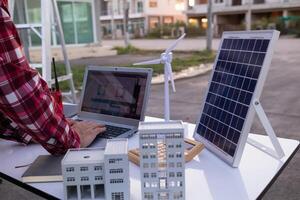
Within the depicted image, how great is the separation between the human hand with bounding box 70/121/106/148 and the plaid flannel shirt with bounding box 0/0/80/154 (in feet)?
0.91

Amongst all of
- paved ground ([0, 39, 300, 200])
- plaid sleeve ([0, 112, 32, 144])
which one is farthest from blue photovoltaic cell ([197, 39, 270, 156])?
paved ground ([0, 39, 300, 200])

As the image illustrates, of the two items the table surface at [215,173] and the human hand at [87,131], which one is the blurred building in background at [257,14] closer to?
the human hand at [87,131]

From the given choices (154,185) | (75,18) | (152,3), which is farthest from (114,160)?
(152,3)

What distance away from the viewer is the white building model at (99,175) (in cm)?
106

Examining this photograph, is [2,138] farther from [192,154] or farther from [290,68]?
[290,68]

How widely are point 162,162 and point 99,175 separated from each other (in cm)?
20

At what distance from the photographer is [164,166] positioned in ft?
3.46

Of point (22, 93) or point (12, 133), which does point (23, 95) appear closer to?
point (22, 93)

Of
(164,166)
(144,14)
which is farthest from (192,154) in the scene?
(144,14)

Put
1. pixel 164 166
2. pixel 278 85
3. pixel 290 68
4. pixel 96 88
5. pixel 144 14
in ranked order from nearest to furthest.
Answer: pixel 164 166 → pixel 96 88 → pixel 278 85 → pixel 290 68 → pixel 144 14

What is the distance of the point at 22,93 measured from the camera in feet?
3.77

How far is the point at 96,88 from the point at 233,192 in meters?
1.04

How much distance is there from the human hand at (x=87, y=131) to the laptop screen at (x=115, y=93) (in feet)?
0.52

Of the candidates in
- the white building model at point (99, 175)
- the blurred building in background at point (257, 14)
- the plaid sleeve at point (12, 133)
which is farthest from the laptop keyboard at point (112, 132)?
the blurred building in background at point (257, 14)
